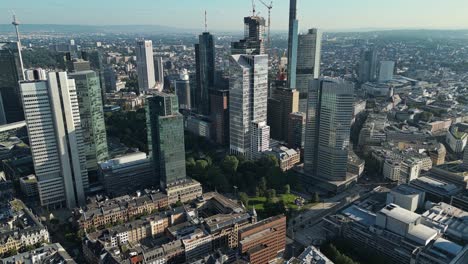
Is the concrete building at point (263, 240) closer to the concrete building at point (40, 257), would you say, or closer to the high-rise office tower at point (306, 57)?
the concrete building at point (40, 257)

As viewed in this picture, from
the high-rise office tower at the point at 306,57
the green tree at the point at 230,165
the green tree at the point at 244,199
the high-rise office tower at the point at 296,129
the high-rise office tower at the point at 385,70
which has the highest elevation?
the high-rise office tower at the point at 306,57

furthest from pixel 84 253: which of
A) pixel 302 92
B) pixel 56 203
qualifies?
pixel 302 92

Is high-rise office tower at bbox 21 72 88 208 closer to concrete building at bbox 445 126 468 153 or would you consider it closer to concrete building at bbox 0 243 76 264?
concrete building at bbox 0 243 76 264

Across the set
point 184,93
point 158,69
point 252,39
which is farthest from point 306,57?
point 158,69

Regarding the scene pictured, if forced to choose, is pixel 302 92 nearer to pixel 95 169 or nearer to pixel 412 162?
pixel 412 162

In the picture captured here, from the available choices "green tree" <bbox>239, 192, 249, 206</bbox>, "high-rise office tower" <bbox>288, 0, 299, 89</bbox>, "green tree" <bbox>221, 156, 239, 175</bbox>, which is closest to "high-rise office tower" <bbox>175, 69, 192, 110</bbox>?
"high-rise office tower" <bbox>288, 0, 299, 89</bbox>

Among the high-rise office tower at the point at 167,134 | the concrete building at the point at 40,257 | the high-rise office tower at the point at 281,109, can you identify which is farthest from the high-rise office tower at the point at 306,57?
the concrete building at the point at 40,257

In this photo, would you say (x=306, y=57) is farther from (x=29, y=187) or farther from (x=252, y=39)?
(x=29, y=187)
